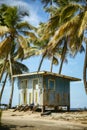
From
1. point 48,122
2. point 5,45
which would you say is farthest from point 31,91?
point 48,122

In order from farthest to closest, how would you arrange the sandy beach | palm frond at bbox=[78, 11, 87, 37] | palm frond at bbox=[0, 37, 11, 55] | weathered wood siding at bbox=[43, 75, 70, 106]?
palm frond at bbox=[0, 37, 11, 55]
weathered wood siding at bbox=[43, 75, 70, 106]
palm frond at bbox=[78, 11, 87, 37]
the sandy beach

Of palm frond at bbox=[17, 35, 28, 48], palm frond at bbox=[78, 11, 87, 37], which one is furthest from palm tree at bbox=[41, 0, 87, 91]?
palm frond at bbox=[17, 35, 28, 48]

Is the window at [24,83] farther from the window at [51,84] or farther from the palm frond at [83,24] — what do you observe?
the palm frond at [83,24]

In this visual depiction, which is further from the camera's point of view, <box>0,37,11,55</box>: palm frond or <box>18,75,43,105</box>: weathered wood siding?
<box>0,37,11,55</box>: palm frond

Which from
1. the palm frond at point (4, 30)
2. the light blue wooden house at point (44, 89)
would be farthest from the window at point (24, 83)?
the palm frond at point (4, 30)

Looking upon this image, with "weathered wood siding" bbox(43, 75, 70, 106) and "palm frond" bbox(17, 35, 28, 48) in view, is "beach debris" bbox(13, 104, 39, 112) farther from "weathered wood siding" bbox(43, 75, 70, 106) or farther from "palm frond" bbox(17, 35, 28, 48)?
"palm frond" bbox(17, 35, 28, 48)

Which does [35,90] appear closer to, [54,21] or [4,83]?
[54,21]

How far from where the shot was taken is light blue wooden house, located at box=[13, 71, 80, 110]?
91.1 feet

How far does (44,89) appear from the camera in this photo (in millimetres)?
27719

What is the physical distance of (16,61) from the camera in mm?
43750

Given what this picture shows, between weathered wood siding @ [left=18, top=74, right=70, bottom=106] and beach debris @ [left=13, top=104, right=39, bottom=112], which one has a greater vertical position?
weathered wood siding @ [left=18, top=74, right=70, bottom=106]

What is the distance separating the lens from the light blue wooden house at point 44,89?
27766 millimetres

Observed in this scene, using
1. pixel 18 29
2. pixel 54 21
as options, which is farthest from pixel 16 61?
pixel 54 21

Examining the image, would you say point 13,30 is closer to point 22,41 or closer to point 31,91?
point 22,41
